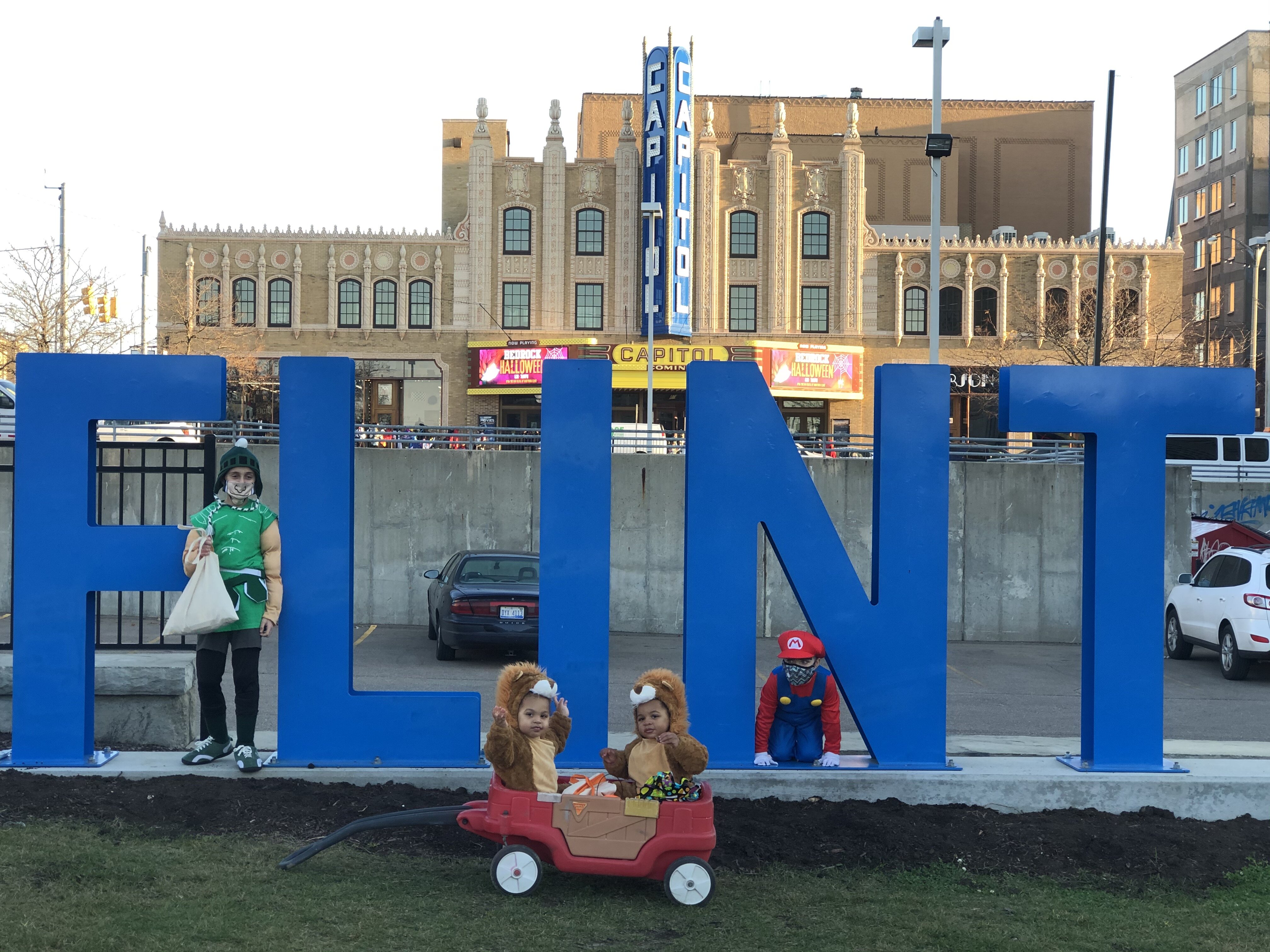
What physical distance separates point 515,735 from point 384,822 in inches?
29.3

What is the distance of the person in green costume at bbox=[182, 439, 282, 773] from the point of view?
691cm

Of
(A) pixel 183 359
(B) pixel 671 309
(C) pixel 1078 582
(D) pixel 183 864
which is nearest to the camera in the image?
(D) pixel 183 864

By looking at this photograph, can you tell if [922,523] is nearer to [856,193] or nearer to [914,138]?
[856,193]

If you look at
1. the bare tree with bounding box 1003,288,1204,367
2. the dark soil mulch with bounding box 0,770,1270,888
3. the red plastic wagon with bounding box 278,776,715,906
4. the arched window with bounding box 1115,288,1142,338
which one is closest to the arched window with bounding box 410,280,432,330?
the bare tree with bounding box 1003,288,1204,367

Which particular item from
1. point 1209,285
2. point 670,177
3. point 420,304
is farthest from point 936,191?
point 1209,285

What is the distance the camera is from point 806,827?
253 inches

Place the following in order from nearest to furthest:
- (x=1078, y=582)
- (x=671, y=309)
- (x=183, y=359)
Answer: (x=183, y=359)
(x=1078, y=582)
(x=671, y=309)

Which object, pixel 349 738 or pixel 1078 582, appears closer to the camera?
pixel 349 738

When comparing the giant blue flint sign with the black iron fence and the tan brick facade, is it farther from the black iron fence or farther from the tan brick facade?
the tan brick facade

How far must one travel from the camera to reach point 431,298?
43.5 metres

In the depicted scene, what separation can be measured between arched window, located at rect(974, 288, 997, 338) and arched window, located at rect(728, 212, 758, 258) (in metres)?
8.25

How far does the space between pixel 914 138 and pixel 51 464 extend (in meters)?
52.9

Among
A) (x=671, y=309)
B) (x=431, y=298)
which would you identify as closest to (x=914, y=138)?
(x=671, y=309)

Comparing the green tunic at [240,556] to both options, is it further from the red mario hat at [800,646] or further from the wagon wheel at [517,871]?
the red mario hat at [800,646]
